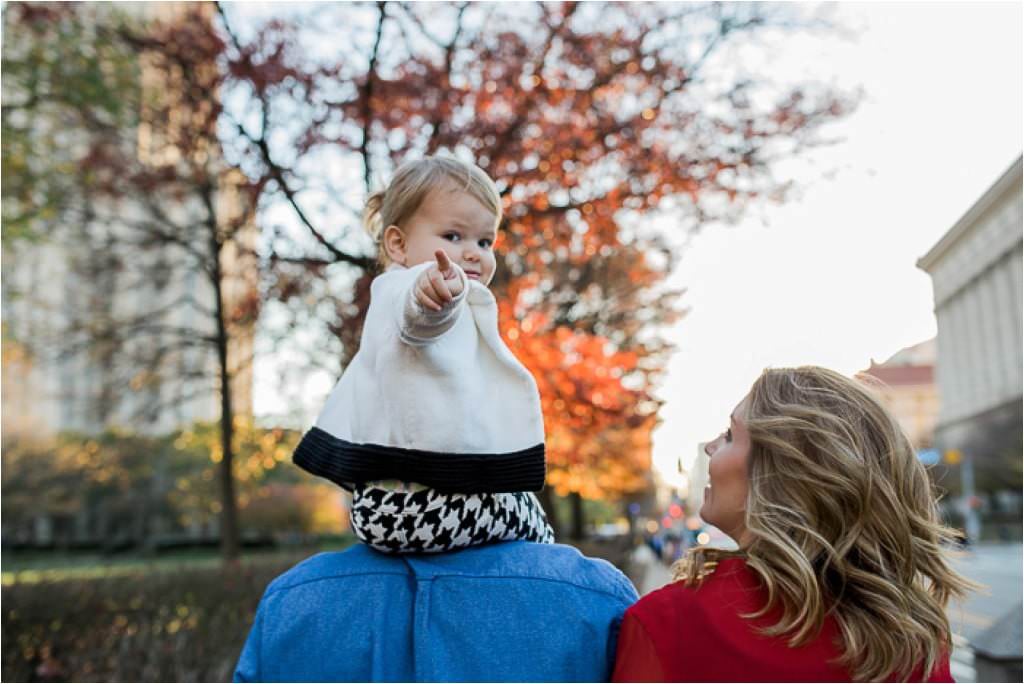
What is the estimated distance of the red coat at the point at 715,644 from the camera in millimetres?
1801

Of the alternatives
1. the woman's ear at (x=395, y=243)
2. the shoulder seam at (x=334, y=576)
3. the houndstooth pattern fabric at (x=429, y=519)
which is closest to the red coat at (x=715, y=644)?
the houndstooth pattern fabric at (x=429, y=519)

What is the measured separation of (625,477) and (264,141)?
681 inches

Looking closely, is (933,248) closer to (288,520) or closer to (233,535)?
(233,535)

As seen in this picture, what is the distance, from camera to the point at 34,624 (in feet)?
24.8

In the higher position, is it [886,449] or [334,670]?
[886,449]

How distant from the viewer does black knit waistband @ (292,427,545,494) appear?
1896 mm

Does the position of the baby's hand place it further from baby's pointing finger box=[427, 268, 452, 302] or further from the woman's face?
the woman's face

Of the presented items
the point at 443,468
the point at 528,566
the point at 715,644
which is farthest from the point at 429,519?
the point at 715,644

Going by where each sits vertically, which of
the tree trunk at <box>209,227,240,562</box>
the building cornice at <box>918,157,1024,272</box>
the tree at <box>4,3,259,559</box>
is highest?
the tree at <box>4,3,259,559</box>

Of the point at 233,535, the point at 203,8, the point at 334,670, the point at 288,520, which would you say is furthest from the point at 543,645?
the point at 288,520

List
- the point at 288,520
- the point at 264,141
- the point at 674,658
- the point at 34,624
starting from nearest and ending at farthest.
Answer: the point at 674,658, the point at 34,624, the point at 264,141, the point at 288,520

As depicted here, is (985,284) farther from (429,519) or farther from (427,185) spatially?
(429,519)

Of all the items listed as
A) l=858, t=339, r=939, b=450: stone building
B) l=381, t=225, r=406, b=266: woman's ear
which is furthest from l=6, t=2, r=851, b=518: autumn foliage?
l=858, t=339, r=939, b=450: stone building

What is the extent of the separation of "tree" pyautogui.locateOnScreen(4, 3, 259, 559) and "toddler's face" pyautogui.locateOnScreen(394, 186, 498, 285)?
6996 millimetres
